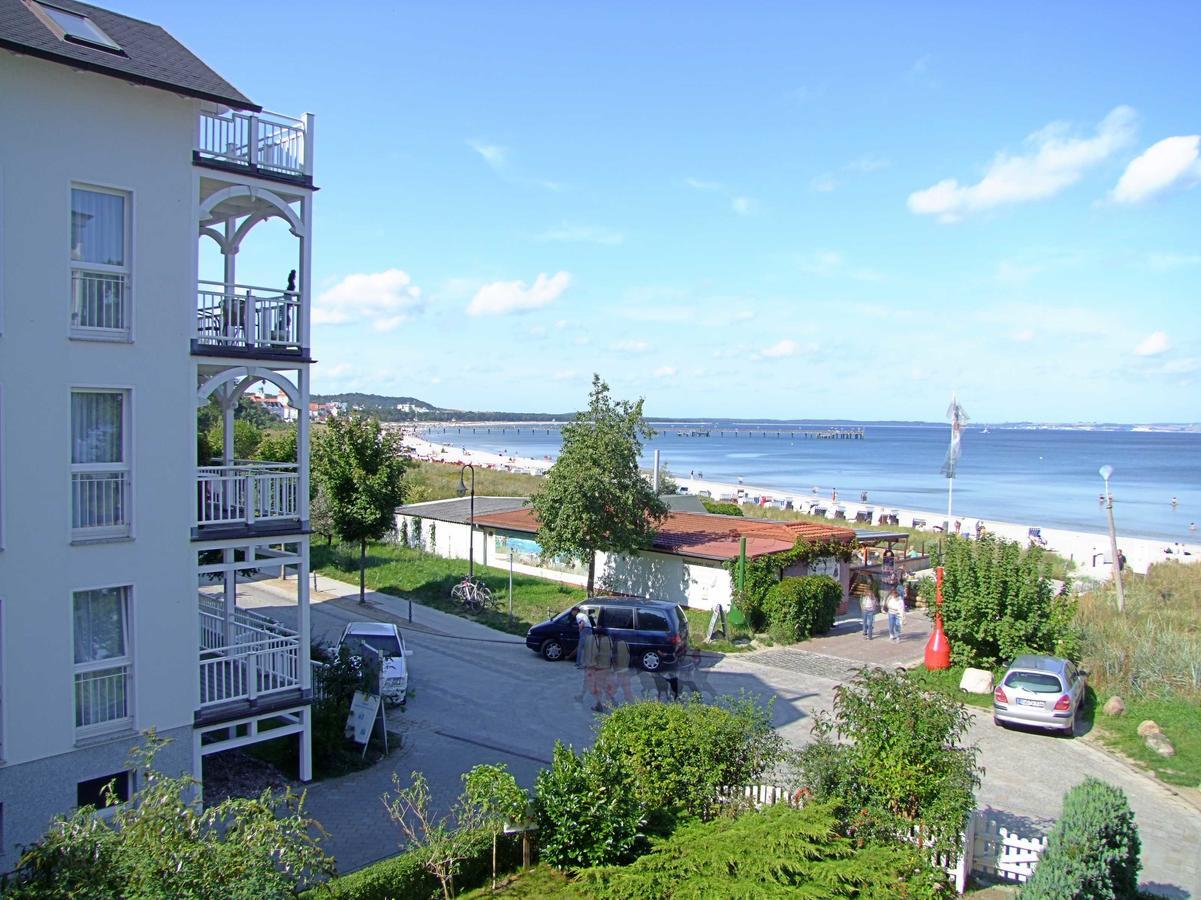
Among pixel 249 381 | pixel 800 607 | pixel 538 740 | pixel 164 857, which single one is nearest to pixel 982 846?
pixel 538 740

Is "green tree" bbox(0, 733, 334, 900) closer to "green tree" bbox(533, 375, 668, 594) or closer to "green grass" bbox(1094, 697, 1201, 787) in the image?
"green grass" bbox(1094, 697, 1201, 787)

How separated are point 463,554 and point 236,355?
22090 mm

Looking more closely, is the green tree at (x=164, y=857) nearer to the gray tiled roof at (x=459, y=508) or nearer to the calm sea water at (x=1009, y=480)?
the gray tiled roof at (x=459, y=508)

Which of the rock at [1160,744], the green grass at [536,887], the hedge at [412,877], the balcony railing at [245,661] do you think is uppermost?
Answer: the balcony railing at [245,661]

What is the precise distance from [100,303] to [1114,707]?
1797 centimetres

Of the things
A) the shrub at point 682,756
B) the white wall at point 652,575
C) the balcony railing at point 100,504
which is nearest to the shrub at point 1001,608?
the white wall at point 652,575

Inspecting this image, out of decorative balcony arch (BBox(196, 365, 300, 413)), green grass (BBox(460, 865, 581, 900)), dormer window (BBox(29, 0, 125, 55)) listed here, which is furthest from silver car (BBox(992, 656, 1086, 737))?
dormer window (BBox(29, 0, 125, 55))

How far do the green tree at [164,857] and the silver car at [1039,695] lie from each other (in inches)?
533

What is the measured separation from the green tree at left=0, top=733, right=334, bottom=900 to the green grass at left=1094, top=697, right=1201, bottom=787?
1380 centimetres

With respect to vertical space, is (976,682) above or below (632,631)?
below

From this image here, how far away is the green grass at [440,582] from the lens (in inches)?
1010

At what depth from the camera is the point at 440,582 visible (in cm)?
2906

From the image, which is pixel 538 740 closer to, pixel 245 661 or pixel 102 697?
pixel 245 661

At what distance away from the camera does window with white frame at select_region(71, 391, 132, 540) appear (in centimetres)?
1064
